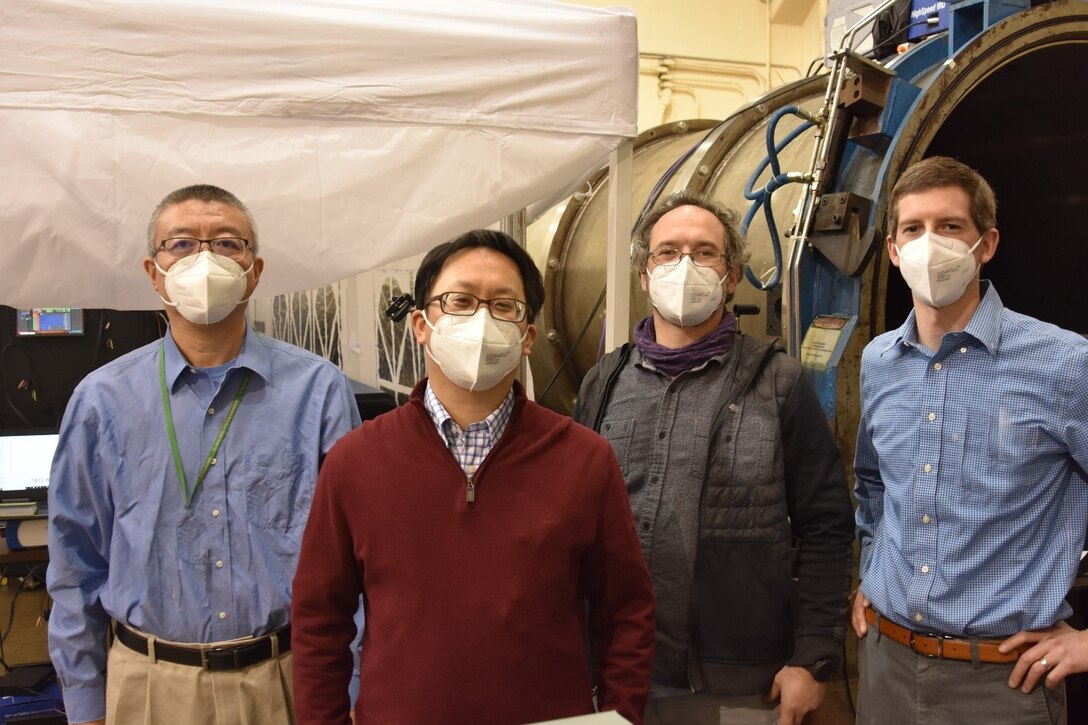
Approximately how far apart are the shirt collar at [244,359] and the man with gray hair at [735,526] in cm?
67

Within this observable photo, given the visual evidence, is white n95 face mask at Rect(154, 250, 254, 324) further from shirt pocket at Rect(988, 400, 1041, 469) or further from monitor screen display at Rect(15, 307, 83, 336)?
monitor screen display at Rect(15, 307, 83, 336)

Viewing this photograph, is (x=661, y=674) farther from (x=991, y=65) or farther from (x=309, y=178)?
(x=991, y=65)

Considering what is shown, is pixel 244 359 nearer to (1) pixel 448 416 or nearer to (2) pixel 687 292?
(1) pixel 448 416

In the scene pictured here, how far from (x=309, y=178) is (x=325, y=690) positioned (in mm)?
1145

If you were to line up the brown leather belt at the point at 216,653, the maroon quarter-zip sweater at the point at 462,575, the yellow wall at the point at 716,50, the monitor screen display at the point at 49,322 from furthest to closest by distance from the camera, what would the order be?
the yellow wall at the point at 716,50
the monitor screen display at the point at 49,322
the brown leather belt at the point at 216,653
the maroon quarter-zip sweater at the point at 462,575

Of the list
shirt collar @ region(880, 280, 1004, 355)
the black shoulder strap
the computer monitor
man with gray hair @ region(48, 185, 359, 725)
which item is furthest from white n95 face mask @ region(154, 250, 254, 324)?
the computer monitor

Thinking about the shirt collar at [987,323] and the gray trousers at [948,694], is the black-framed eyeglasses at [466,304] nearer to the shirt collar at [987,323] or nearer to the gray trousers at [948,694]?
the shirt collar at [987,323]

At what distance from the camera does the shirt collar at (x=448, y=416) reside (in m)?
1.33

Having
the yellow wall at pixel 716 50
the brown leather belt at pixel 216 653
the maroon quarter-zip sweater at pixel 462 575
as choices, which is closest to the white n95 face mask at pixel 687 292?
the maroon quarter-zip sweater at pixel 462 575

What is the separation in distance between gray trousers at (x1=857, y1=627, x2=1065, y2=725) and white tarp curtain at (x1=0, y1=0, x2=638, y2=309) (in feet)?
4.31

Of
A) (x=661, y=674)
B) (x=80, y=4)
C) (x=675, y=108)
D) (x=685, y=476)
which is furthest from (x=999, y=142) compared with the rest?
(x=675, y=108)

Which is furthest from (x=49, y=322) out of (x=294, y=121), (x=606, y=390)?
(x=606, y=390)

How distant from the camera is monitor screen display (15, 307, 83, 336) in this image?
439 cm

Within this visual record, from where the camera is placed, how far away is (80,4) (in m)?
1.74
